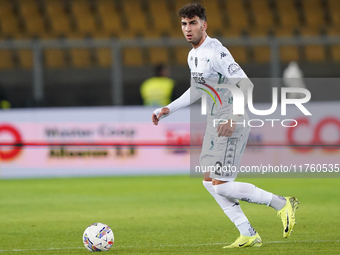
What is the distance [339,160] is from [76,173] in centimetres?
533

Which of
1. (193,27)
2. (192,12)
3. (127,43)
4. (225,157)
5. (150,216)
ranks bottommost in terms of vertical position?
(150,216)

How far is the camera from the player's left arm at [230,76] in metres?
5.78

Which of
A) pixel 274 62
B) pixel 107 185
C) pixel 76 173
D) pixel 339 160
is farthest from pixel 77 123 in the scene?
pixel 339 160

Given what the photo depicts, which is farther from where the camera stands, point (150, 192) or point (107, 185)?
point (107, 185)

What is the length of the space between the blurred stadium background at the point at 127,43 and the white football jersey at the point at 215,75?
8.07 meters

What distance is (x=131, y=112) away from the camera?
14.2 metres

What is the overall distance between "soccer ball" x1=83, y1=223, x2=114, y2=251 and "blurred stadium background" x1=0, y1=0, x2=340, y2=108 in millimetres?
8377

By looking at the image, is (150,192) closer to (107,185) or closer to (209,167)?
(107,185)

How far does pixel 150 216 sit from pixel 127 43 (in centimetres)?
620

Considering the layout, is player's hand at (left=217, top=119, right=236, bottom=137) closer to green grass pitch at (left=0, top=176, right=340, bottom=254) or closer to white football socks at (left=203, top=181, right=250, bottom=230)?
white football socks at (left=203, top=181, right=250, bottom=230)

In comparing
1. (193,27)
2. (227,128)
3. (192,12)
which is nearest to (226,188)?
(227,128)

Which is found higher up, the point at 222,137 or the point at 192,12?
the point at 192,12

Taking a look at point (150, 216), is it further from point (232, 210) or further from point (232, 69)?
point (232, 69)

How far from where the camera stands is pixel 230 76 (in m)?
5.90
